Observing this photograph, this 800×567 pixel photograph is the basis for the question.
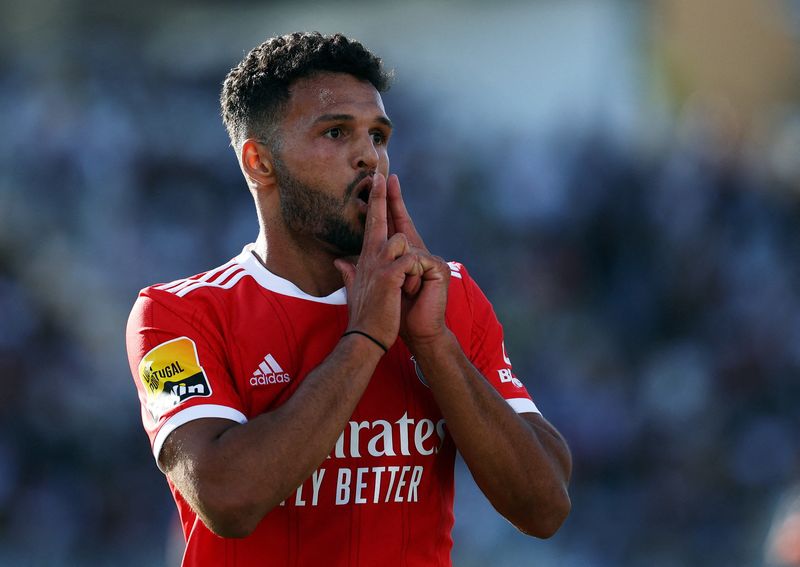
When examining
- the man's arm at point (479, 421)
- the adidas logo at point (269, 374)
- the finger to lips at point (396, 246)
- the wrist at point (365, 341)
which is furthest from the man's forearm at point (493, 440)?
the adidas logo at point (269, 374)

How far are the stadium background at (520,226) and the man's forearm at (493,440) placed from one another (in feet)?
17.7

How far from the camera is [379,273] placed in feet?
9.35

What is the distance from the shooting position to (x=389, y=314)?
2.80 metres

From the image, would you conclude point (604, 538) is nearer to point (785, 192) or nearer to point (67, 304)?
point (785, 192)

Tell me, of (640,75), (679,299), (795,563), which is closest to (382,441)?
(795,563)

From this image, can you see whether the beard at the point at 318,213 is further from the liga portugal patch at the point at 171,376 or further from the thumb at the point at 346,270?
the liga portugal patch at the point at 171,376

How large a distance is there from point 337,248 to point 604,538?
19.1 ft

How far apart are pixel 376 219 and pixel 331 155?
0.90 ft

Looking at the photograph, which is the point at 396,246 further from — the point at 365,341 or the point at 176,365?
the point at 176,365

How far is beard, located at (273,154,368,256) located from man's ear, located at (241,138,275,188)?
39mm

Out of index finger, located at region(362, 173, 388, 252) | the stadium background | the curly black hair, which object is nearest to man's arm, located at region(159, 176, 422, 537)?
index finger, located at region(362, 173, 388, 252)

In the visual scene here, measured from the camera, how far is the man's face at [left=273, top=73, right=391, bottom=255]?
311 cm

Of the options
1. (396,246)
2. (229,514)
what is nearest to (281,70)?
(396,246)

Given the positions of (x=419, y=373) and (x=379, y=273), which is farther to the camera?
(x=419, y=373)
